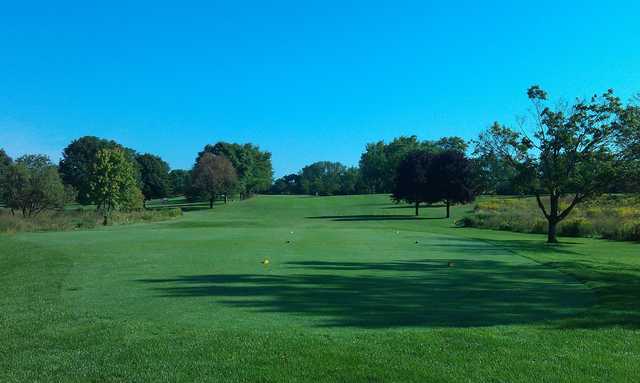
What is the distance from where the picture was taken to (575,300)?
9289 millimetres

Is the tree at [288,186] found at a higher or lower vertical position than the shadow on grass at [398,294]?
higher

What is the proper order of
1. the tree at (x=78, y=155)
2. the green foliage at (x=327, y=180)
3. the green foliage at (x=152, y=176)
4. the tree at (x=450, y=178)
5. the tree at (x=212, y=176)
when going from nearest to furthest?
the tree at (x=450, y=178)
the tree at (x=212, y=176)
the tree at (x=78, y=155)
the green foliage at (x=152, y=176)
the green foliage at (x=327, y=180)

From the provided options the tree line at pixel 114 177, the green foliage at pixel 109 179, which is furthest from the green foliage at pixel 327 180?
the green foliage at pixel 109 179

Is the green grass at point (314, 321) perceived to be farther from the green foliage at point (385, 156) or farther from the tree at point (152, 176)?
the green foliage at point (385, 156)

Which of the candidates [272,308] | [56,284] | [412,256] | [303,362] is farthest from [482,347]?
[412,256]

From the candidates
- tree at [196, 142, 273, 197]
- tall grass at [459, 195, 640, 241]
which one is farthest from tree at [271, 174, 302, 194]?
tall grass at [459, 195, 640, 241]

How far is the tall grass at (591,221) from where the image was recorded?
98.1 ft

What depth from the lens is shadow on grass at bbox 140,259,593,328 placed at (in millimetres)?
7738

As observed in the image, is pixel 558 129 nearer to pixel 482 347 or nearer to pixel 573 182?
pixel 573 182

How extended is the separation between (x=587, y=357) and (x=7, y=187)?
62.2m

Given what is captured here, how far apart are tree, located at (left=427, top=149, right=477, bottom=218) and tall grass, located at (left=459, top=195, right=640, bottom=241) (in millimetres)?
10362

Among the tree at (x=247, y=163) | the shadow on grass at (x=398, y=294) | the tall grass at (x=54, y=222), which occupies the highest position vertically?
the tree at (x=247, y=163)

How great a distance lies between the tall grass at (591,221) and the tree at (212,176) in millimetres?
47386

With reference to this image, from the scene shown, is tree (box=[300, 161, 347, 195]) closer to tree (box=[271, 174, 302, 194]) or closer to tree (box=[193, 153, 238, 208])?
tree (box=[271, 174, 302, 194])
